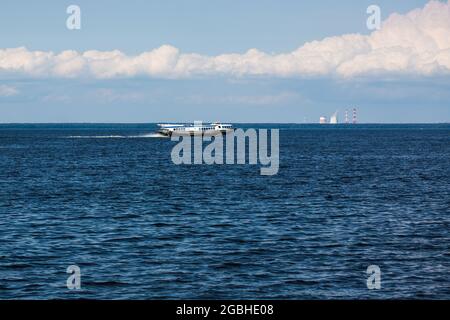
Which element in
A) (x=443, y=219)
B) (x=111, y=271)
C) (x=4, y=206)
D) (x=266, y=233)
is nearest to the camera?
(x=111, y=271)

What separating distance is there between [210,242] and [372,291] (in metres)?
14.5

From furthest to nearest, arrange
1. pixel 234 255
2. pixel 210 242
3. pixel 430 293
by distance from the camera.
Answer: pixel 210 242 < pixel 234 255 < pixel 430 293

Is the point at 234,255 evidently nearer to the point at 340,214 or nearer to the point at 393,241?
the point at 393,241

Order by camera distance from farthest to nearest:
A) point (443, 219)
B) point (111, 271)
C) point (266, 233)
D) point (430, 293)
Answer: point (443, 219) < point (266, 233) < point (111, 271) < point (430, 293)

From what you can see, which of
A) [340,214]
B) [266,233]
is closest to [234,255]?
[266,233]

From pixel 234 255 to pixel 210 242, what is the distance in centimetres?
431

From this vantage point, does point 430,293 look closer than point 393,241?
Yes

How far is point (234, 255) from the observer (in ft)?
134
